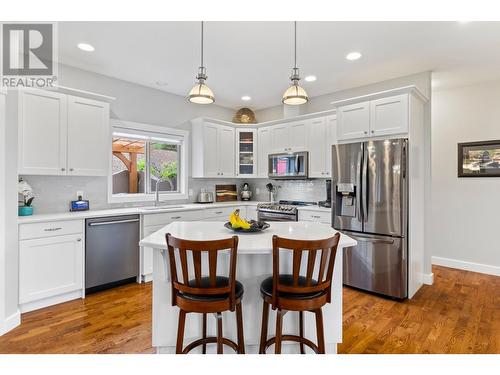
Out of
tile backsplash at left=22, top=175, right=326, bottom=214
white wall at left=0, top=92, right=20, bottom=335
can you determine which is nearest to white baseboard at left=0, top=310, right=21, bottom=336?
white wall at left=0, top=92, right=20, bottom=335

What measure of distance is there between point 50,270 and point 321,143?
384 cm

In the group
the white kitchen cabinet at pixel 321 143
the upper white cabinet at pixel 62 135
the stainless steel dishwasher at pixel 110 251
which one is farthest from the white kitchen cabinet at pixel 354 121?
the upper white cabinet at pixel 62 135

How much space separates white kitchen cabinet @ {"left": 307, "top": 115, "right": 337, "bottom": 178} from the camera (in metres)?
4.14

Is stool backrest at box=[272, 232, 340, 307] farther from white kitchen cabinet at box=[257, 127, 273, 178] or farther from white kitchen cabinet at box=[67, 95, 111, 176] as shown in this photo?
white kitchen cabinet at box=[257, 127, 273, 178]

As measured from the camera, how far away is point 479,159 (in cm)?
399

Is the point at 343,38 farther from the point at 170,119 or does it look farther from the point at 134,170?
the point at 134,170

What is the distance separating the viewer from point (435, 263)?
4.45m

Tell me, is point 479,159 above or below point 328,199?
above

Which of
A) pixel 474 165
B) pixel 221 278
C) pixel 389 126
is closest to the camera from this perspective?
pixel 221 278

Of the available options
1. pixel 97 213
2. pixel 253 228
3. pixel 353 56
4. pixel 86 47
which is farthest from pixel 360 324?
pixel 86 47

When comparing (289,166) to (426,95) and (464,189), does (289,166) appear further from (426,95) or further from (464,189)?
(464,189)

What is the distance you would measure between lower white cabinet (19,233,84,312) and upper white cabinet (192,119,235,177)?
86.1 inches
